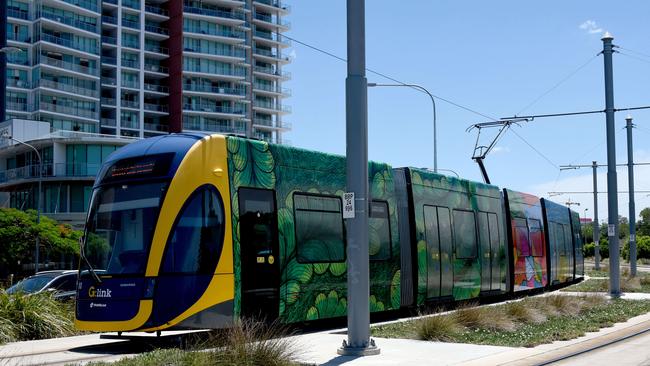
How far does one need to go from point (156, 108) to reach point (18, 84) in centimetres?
1867

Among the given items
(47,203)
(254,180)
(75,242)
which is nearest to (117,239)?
(254,180)

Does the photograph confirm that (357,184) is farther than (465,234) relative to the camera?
No

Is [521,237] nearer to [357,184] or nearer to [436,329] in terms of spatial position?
[436,329]

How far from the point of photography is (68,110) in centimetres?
9144

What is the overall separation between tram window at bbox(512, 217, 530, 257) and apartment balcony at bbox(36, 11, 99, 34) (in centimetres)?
7612

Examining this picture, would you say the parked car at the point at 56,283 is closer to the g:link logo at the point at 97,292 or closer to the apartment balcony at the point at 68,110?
the g:link logo at the point at 97,292

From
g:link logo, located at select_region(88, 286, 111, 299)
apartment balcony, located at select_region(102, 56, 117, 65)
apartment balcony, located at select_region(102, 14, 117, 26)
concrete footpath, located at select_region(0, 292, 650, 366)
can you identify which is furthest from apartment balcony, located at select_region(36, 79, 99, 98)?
g:link logo, located at select_region(88, 286, 111, 299)

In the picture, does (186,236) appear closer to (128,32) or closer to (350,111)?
(350,111)

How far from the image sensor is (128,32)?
327ft

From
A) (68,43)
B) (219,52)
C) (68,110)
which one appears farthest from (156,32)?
(68,110)

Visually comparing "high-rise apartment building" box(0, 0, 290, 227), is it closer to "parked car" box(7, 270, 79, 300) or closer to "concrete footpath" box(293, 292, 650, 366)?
"parked car" box(7, 270, 79, 300)

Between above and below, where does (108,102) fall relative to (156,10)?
below

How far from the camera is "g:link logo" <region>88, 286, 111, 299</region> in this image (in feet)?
39.9

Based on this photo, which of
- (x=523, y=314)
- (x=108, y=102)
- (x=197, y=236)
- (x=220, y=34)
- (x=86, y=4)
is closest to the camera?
(x=197, y=236)
